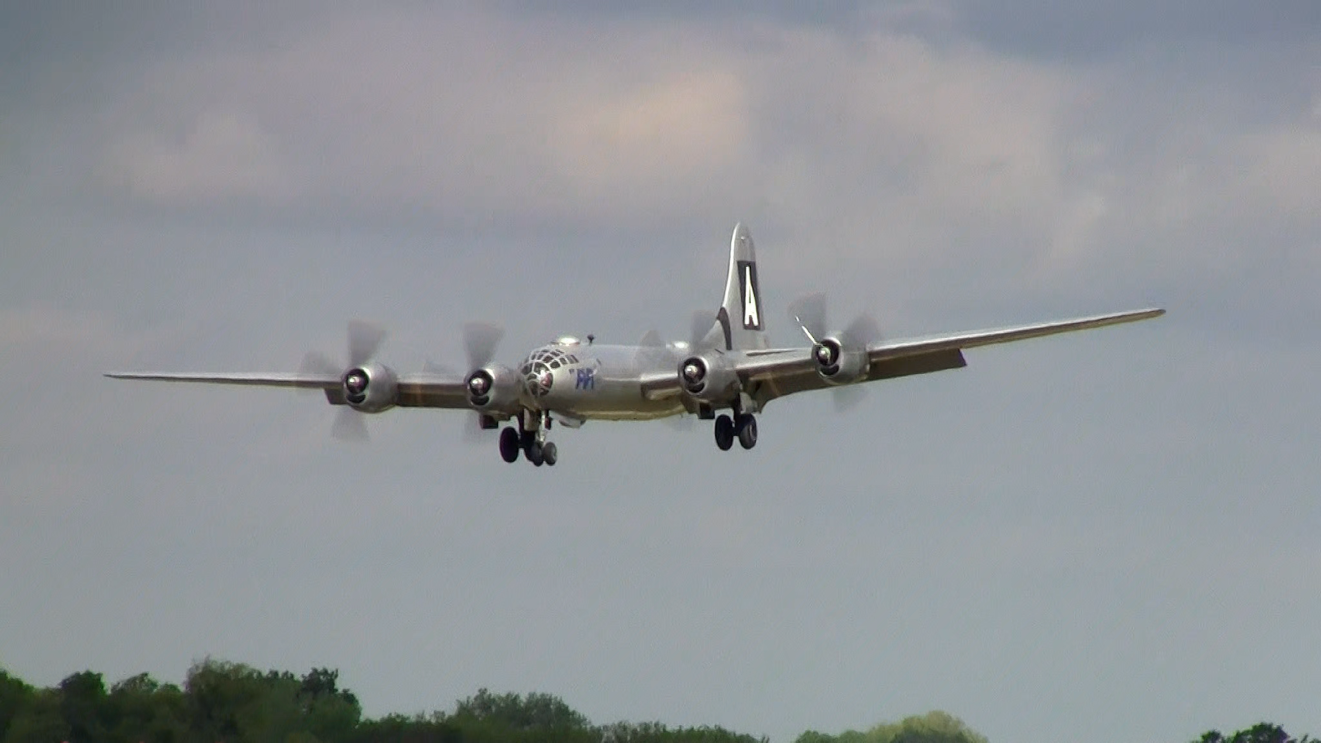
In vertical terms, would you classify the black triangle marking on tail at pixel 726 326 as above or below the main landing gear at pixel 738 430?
above

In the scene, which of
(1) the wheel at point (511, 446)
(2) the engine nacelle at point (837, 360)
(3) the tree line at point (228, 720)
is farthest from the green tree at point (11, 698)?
(2) the engine nacelle at point (837, 360)

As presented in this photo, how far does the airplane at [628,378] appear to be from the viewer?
82.7 metres

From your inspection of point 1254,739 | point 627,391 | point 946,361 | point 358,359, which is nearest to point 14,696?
point 358,359

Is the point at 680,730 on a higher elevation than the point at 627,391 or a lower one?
lower

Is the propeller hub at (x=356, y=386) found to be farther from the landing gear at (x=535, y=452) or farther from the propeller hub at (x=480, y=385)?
the landing gear at (x=535, y=452)

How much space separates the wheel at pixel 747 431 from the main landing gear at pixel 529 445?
19.0ft

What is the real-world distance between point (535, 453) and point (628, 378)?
4119 millimetres

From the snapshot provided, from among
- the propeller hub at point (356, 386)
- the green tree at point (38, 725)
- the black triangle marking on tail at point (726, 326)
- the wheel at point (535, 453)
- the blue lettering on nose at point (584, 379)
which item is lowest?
the green tree at point (38, 725)

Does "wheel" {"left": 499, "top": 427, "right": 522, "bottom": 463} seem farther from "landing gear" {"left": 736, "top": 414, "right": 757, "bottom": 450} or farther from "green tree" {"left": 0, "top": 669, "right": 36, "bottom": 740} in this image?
"green tree" {"left": 0, "top": 669, "right": 36, "bottom": 740}

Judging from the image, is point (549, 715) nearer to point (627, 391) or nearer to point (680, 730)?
point (680, 730)

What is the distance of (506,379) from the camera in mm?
84000

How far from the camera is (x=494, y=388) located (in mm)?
83812

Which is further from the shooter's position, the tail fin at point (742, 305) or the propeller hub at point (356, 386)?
the tail fin at point (742, 305)

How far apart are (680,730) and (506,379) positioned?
27.7m
